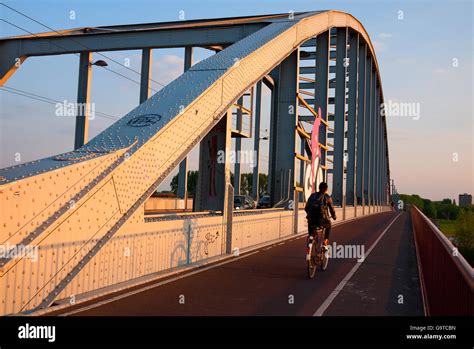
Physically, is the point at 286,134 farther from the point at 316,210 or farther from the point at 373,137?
the point at 373,137

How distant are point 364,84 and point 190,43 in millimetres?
37179

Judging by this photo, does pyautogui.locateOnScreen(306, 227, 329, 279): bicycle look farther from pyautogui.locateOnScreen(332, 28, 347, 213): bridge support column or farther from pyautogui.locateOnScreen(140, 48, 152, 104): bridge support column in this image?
pyautogui.locateOnScreen(332, 28, 347, 213): bridge support column

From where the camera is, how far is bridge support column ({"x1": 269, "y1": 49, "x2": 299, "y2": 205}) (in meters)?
21.0

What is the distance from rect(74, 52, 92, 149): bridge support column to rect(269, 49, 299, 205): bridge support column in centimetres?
829

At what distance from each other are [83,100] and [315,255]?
1703 cm

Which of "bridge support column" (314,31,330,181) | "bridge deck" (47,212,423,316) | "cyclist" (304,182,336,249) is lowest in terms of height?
"bridge deck" (47,212,423,316)

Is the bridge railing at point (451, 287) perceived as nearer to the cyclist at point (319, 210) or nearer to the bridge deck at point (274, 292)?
the bridge deck at point (274, 292)

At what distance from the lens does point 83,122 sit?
23312mm

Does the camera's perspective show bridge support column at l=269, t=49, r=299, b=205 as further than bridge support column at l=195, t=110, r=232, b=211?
Yes

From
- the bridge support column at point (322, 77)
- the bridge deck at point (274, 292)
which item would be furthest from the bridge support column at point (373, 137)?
the bridge deck at point (274, 292)

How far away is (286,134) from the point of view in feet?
69.6

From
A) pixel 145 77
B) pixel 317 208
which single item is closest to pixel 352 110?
pixel 145 77

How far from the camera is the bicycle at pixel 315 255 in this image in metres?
Answer: 9.64

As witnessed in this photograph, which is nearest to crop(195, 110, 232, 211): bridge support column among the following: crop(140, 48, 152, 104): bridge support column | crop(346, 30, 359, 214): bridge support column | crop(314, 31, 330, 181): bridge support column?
crop(140, 48, 152, 104): bridge support column
